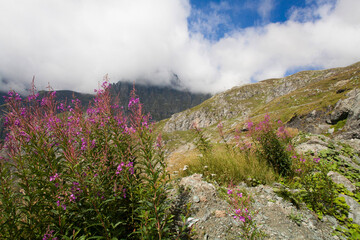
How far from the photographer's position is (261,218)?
3949mm

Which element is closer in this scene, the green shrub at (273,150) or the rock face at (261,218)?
the rock face at (261,218)

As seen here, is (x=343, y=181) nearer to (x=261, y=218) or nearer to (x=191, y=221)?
(x=261, y=218)

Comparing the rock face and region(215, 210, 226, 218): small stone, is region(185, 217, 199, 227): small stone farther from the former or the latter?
region(215, 210, 226, 218): small stone

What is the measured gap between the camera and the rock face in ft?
11.5

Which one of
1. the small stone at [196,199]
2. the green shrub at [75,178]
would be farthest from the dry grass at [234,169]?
the green shrub at [75,178]

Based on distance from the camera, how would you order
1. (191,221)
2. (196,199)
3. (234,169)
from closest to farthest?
(191,221) → (196,199) → (234,169)

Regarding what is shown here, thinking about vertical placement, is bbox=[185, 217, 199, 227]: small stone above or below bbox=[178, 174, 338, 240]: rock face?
above

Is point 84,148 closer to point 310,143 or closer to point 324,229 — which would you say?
point 324,229

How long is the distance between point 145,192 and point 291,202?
4.40 m

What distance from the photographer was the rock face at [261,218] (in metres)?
3.50

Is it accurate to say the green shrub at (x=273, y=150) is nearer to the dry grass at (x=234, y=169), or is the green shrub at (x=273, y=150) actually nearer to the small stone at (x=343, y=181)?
the dry grass at (x=234, y=169)

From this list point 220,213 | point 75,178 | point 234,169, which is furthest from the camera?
point 234,169

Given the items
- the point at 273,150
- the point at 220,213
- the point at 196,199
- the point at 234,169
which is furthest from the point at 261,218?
the point at 273,150

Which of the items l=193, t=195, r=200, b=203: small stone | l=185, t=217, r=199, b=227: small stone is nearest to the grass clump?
l=193, t=195, r=200, b=203: small stone
